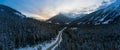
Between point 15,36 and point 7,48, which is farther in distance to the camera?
point 15,36

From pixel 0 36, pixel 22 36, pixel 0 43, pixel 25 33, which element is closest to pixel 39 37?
pixel 25 33

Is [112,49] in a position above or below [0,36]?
below

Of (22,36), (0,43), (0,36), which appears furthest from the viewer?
(22,36)

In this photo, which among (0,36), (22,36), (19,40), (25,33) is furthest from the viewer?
(25,33)

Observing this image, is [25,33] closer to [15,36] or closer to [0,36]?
[15,36]

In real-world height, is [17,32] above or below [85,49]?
above

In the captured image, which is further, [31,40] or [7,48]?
[31,40]

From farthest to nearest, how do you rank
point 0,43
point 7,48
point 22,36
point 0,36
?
point 22,36, point 0,36, point 0,43, point 7,48

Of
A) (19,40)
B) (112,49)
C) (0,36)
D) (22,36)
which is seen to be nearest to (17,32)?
(22,36)

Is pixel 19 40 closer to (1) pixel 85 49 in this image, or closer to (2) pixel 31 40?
(2) pixel 31 40
